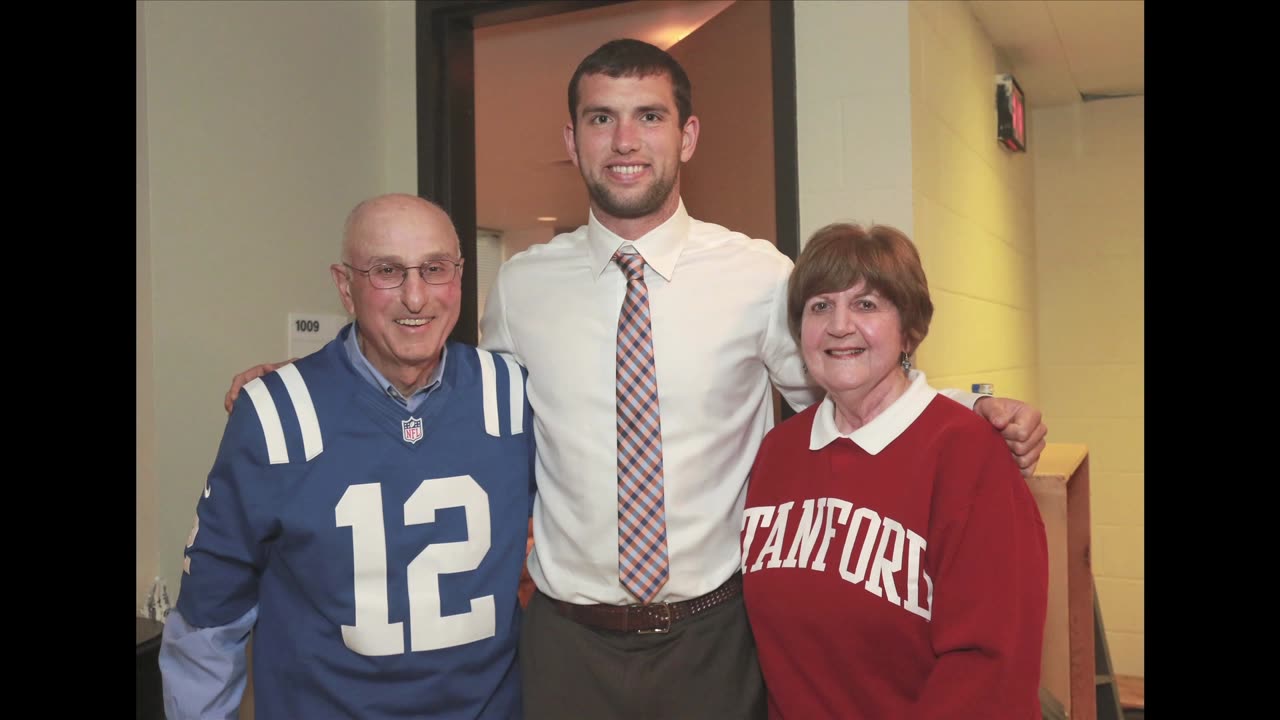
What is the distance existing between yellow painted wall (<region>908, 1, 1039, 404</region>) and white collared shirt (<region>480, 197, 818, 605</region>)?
797 mm

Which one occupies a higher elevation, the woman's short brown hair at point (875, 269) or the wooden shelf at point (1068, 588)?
the woman's short brown hair at point (875, 269)

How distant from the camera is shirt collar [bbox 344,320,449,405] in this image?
1.71m

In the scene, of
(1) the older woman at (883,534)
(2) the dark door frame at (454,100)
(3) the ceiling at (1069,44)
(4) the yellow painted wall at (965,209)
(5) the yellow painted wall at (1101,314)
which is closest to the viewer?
(1) the older woman at (883,534)

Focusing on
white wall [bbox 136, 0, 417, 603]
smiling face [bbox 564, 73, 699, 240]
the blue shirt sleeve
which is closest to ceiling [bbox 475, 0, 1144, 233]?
white wall [bbox 136, 0, 417, 603]

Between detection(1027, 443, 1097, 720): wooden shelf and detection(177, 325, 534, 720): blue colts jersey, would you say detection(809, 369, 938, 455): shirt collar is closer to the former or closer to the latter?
detection(1027, 443, 1097, 720): wooden shelf

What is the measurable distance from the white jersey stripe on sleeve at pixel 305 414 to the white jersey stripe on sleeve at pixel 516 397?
36cm

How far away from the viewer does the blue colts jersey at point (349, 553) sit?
160 cm

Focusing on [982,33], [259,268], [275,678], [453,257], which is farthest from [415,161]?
[982,33]

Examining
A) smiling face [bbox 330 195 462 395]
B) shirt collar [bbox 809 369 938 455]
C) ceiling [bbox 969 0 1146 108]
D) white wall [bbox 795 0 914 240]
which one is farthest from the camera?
ceiling [bbox 969 0 1146 108]

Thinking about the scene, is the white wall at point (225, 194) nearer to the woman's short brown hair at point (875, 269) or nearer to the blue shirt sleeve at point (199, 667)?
the blue shirt sleeve at point (199, 667)

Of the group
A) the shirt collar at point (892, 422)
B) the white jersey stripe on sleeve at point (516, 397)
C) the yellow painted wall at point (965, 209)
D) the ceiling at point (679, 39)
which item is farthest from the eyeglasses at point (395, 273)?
the ceiling at point (679, 39)

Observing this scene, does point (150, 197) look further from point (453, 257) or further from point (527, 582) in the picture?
point (527, 582)

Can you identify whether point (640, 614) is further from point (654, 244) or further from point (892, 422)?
point (654, 244)

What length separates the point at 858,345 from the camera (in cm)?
156
